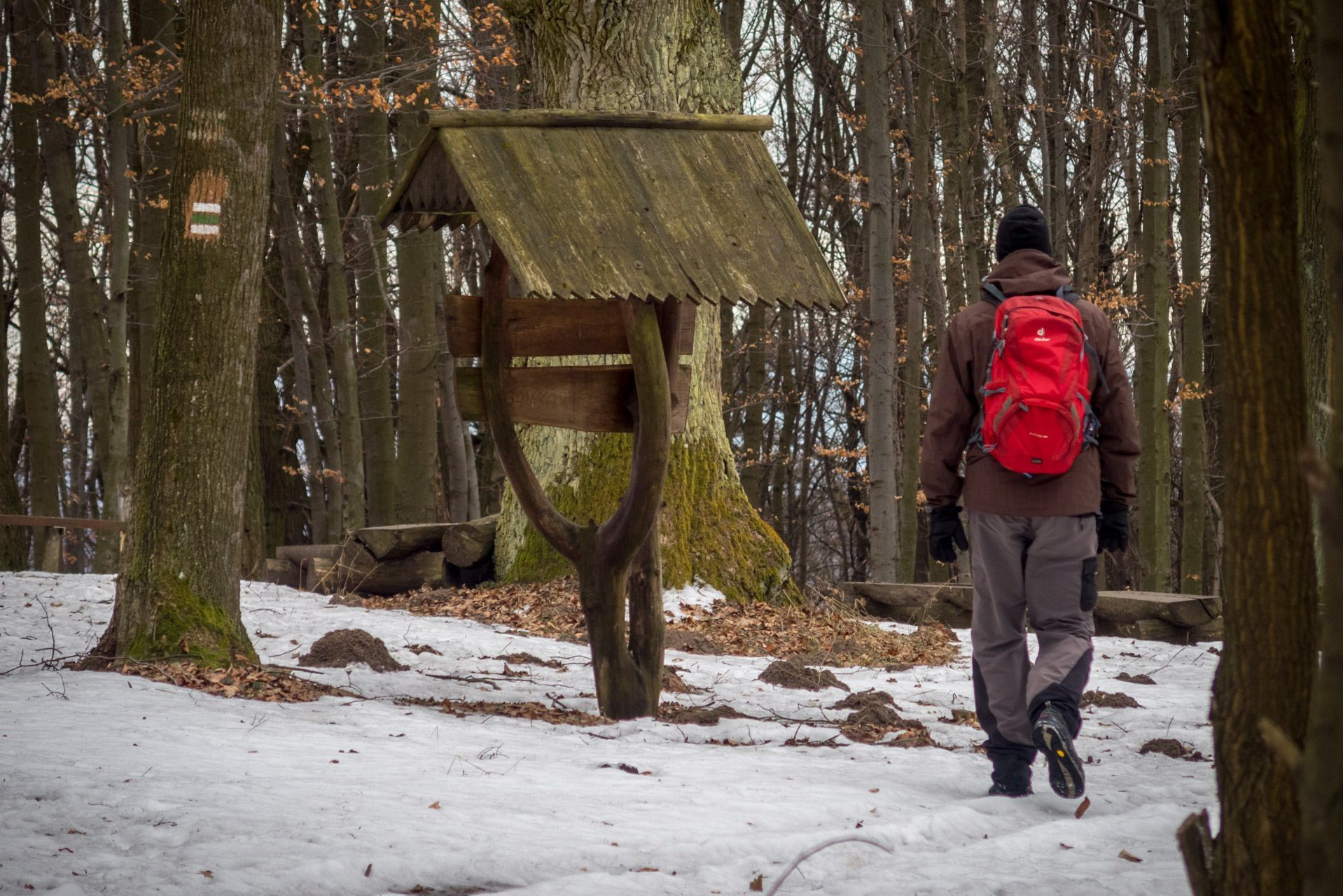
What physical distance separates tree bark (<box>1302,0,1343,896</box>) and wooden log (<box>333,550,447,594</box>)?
28.5 feet

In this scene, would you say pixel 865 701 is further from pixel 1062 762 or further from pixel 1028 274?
pixel 1028 274

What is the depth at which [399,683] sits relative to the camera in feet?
17.9

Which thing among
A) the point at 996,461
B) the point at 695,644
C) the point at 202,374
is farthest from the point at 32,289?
the point at 996,461

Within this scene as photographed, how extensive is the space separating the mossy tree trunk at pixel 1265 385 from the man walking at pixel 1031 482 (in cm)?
158

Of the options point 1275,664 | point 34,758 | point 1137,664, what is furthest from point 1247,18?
point 1137,664

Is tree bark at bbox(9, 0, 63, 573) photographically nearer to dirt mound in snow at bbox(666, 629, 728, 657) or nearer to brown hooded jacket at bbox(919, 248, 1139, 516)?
dirt mound in snow at bbox(666, 629, 728, 657)

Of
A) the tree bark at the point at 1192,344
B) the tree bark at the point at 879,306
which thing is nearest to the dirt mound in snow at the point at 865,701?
the tree bark at the point at 879,306

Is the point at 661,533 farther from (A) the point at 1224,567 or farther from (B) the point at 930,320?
(B) the point at 930,320

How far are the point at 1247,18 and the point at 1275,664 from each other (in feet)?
3.59

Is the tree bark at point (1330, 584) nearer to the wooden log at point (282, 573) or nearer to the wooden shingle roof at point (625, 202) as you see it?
the wooden shingle roof at point (625, 202)

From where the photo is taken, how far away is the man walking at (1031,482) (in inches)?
137

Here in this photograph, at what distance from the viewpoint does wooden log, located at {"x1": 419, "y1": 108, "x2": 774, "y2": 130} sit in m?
4.12

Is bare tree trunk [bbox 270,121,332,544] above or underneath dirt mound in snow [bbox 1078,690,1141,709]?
above

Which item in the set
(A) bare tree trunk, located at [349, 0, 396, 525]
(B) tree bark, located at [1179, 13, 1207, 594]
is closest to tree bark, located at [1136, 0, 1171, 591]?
(B) tree bark, located at [1179, 13, 1207, 594]
